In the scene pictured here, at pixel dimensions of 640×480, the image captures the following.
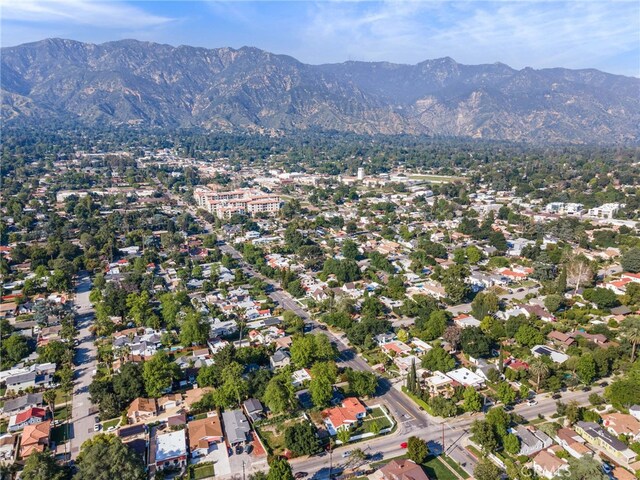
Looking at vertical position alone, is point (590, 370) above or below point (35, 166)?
below

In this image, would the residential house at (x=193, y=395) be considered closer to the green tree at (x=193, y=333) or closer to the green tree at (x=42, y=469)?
the green tree at (x=193, y=333)

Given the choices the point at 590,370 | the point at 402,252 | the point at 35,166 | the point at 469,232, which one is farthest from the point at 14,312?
the point at 35,166

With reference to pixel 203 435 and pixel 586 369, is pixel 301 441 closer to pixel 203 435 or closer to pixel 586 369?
pixel 203 435

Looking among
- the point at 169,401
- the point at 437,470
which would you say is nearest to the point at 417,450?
the point at 437,470

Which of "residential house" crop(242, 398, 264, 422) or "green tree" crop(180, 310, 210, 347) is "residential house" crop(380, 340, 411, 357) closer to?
"residential house" crop(242, 398, 264, 422)

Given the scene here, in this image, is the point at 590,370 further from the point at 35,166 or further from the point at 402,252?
the point at 35,166

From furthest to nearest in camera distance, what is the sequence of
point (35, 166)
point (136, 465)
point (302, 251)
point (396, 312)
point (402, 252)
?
point (35, 166) → point (402, 252) → point (302, 251) → point (396, 312) → point (136, 465)
